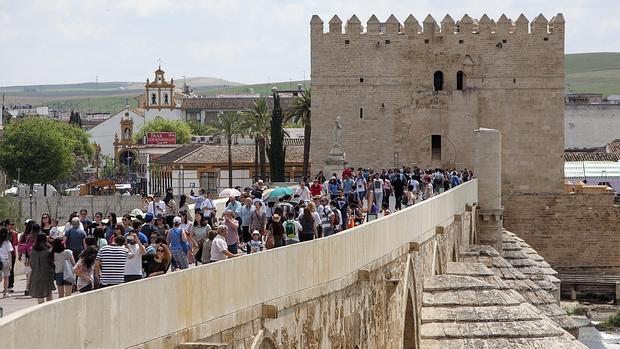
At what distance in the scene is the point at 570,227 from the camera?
5388 cm

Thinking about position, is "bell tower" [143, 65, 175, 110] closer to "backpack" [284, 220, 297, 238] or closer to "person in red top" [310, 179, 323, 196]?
"person in red top" [310, 179, 323, 196]

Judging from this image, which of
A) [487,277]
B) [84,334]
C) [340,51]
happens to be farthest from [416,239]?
[340,51]

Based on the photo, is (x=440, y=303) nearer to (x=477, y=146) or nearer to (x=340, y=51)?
(x=477, y=146)

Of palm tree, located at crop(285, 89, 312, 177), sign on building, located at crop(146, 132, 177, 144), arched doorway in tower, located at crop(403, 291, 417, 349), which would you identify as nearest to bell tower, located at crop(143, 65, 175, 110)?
sign on building, located at crop(146, 132, 177, 144)

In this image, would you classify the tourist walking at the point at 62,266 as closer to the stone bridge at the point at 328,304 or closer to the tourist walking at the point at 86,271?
the tourist walking at the point at 86,271

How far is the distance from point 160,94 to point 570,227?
357 ft

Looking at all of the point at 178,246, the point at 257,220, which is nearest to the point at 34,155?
the point at 257,220

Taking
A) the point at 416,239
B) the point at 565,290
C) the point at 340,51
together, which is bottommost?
the point at 565,290

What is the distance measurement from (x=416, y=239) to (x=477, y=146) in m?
22.4

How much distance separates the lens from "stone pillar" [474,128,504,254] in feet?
153

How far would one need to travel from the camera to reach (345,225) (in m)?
23.0

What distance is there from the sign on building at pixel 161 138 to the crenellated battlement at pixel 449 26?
6281cm

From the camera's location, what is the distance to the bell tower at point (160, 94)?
513 ft

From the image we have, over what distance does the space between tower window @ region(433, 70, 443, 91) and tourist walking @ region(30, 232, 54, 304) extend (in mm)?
37716
